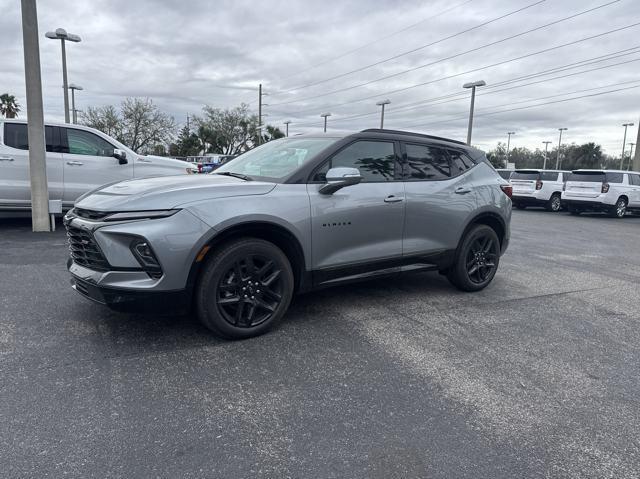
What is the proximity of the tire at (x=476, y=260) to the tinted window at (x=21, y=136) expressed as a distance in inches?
294

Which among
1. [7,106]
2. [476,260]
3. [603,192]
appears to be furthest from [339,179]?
[7,106]

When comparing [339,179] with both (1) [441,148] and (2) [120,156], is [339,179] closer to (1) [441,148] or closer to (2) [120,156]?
(1) [441,148]

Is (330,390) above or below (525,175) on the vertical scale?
below

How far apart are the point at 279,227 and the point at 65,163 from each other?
671cm

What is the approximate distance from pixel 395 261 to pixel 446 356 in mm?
1222

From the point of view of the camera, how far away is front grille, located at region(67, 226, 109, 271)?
329 centimetres

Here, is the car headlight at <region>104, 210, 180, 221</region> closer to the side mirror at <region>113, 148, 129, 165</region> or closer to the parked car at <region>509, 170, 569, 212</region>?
the side mirror at <region>113, 148, 129, 165</region>

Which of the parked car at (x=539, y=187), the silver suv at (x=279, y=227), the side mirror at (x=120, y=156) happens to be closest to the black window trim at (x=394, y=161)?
the silver suv at (x=279, y=227)

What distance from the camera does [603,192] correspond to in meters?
16.7

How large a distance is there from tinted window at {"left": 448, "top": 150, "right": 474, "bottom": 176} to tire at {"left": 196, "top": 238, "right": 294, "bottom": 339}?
238 cm

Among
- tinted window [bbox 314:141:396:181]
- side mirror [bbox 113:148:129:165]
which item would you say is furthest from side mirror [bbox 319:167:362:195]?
side mirror [bbox 113:148:129:165]

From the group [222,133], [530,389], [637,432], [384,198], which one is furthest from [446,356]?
[222,133]

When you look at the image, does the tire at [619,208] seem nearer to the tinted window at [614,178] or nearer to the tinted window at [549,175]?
the tinted window at [614,178]

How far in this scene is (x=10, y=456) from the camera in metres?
2.21
